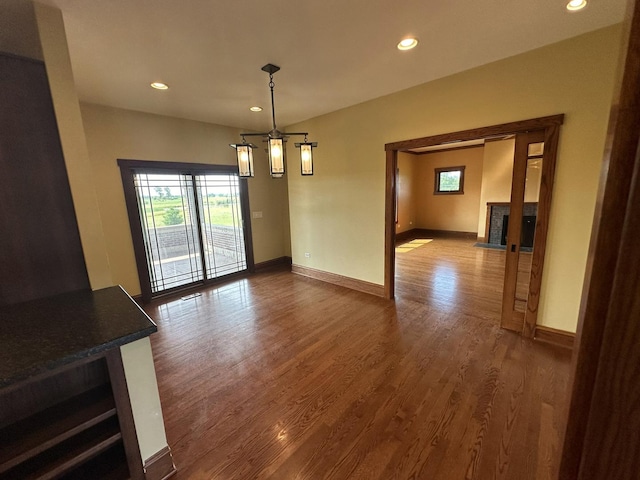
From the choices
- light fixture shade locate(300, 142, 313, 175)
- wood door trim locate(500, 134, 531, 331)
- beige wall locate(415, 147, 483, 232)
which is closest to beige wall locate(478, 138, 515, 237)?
beige wall locate(415, 147, 483, 232)

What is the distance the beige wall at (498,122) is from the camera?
7.52ft

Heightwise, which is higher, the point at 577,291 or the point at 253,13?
the point at 253,13

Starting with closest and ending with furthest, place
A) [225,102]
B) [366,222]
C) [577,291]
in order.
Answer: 1. [577,291]
2. [225,102]
3. [366,222]

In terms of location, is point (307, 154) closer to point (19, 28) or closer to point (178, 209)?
point (19, 28)

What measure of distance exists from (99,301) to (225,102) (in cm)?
292

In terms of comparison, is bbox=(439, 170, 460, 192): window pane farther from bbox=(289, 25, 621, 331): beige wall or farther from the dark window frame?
bbox=(289, 25, 621, 331): beige wall

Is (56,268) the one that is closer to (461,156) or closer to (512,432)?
(512,432)

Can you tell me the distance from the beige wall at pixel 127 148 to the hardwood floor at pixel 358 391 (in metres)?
1.03

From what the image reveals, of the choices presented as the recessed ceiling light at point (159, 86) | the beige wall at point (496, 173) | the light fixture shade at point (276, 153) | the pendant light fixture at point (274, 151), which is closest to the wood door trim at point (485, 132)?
the pendant light fixture at point (274, 151)

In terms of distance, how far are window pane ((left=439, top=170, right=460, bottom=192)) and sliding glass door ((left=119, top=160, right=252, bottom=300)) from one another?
6.42 metres

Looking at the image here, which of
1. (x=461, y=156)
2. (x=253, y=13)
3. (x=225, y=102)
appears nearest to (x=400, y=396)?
(x=253, y=13)

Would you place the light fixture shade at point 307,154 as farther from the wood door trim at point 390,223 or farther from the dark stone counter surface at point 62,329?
the dark stone counter surface at point 62,329

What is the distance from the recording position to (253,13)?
1883mm

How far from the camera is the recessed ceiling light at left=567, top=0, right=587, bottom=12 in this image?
186cm
